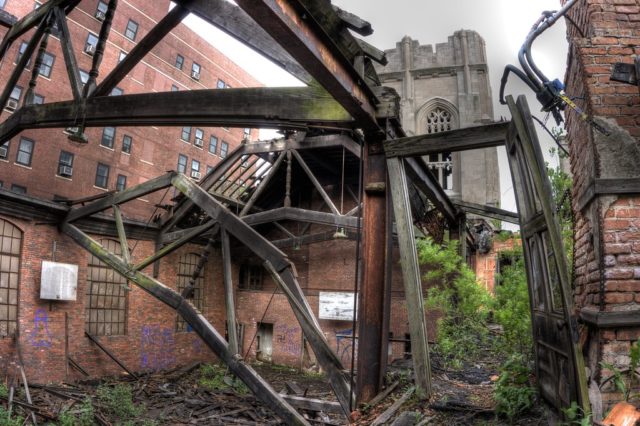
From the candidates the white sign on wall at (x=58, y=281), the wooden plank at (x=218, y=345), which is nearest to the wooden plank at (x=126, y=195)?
the white sign on wall at (x=58, y=281)

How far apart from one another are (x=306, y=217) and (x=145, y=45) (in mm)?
7732

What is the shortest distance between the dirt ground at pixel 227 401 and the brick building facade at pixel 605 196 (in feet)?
2.70

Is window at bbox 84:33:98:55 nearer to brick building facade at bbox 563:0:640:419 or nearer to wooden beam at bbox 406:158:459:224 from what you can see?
wooden beam at bbox 406:158:459:224

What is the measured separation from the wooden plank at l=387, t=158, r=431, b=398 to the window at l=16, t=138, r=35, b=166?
1912cm

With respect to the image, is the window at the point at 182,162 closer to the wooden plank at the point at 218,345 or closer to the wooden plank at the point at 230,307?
the wooden plank at the point at 218,345

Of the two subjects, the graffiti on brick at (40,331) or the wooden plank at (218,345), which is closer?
the wooden plank at (218,345)

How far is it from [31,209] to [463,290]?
11.0m

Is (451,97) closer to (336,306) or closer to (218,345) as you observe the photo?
(336,306)

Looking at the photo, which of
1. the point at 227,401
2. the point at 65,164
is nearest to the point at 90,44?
the point at 65,164

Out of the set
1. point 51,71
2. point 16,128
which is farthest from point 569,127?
point 51,71

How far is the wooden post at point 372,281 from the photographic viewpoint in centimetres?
442

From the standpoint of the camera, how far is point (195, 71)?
2853 cm

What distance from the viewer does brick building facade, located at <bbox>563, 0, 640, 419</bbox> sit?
3.07 metres

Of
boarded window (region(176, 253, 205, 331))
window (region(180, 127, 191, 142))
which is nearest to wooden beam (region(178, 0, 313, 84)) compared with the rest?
boarded window (region(176, 253, 205, 331))
